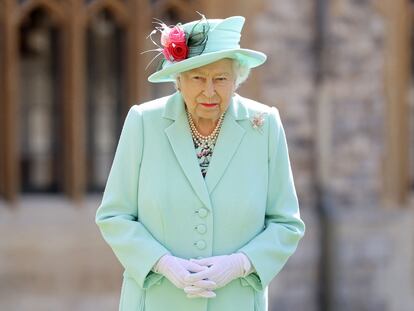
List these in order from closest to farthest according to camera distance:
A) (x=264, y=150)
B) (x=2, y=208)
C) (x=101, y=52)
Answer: (x=264, y=150) < (x=2, y=208) < (x=101, y=52)

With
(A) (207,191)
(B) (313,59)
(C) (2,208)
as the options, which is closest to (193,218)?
(A) (207,191)

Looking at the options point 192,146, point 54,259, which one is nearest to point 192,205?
point 192,146

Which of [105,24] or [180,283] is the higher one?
[105,24]

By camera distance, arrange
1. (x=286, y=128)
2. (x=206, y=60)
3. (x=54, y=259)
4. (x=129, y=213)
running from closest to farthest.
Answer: (x=206, y=60) < (x=129, y=213) < (x=54, y=259) < (x=286, y=128)

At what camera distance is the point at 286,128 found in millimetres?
6730

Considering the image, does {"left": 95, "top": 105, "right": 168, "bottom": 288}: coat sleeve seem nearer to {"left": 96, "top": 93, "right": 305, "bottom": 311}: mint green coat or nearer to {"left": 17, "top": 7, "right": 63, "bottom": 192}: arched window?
{"left": 96, "top": 93, "right": 305, "bottom": 311}: mint green coat

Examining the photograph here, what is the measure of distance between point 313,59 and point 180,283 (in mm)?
4303

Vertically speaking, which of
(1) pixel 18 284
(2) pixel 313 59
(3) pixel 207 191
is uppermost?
(2) pixel 313 59

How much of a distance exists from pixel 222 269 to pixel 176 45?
25.2 inches

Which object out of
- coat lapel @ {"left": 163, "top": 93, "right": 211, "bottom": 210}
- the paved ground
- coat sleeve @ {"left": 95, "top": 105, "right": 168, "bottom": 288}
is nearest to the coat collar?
coat lapel @ {"left": 163, "top": 93, "right": 211, "bottom": 210}

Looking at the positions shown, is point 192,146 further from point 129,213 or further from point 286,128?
Answer: point 286,128

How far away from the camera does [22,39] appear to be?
22.3ft

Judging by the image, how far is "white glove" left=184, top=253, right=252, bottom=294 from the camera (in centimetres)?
272

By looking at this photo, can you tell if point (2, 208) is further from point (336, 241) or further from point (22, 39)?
point (336, 241)
